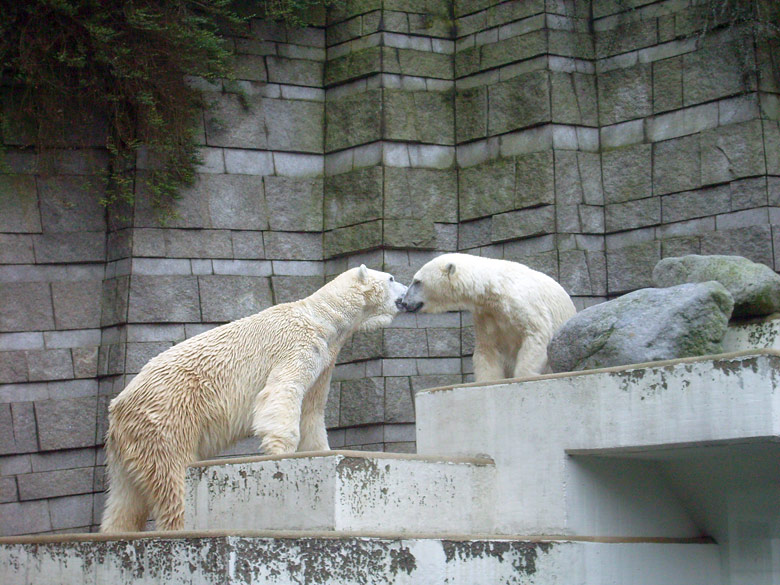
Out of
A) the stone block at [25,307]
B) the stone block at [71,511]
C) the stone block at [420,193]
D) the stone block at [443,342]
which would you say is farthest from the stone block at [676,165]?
the stone block at [71,511]

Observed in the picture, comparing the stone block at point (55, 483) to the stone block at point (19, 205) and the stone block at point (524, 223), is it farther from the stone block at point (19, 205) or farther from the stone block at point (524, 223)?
the stone block at point (524, 223)

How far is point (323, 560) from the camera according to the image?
13.9ft

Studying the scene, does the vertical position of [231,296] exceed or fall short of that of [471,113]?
it falls short

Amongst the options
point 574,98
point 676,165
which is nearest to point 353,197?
point 574,98

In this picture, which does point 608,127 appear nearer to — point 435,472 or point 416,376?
point 416,376

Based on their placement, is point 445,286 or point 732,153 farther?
point 732,153

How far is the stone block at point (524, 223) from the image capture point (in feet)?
25.5

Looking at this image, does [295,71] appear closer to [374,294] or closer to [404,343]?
[404,343]

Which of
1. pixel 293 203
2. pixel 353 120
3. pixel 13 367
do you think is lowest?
pixel 13 367

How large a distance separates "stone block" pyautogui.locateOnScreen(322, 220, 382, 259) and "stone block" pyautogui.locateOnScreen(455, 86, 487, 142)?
3.43 feet

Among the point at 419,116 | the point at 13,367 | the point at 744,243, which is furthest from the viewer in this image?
the point at 419,116

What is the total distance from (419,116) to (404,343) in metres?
1.82

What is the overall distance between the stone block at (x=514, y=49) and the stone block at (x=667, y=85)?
34.3 inches

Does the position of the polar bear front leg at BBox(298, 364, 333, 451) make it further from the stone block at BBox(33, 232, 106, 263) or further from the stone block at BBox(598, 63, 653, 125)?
the stone block at BBox(598, 63, 653, 125)
